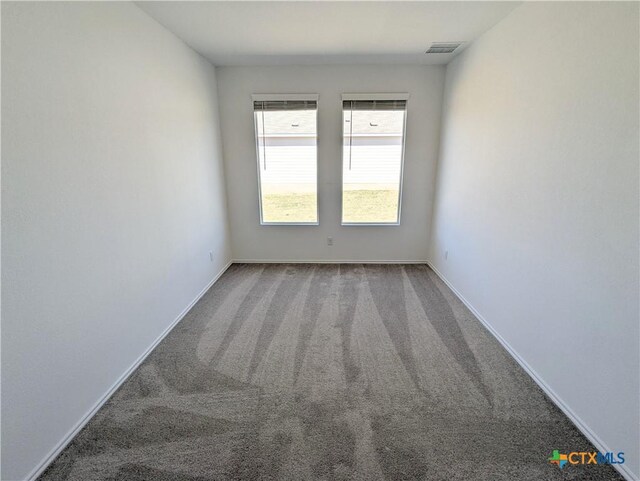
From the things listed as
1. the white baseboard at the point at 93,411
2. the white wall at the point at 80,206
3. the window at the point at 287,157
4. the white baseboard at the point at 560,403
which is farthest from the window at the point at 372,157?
the white baseboard at the point at 93,411

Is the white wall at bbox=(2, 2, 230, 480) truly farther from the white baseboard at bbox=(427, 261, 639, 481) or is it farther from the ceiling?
the white baseboard at bbox=(427, 261, 639, 481)

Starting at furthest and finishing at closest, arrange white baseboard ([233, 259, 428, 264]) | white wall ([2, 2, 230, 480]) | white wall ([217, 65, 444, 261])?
white baseboard ([233, 259, 428, 264]), white wall ([217, 65, 444, 261]), white wall ([2, 2, 230, 480])

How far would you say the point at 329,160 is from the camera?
3.79 m

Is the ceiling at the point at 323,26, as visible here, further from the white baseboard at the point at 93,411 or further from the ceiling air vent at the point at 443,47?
the white baseboard at the point at 93,411

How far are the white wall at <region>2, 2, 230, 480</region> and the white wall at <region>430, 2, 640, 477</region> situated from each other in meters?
2.79

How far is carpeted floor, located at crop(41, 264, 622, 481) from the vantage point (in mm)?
1415

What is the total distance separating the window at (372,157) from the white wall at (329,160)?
94mm

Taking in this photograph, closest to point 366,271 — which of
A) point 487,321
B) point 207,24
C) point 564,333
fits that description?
point 487,321

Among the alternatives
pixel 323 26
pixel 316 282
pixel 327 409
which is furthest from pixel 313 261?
pixel 323 26

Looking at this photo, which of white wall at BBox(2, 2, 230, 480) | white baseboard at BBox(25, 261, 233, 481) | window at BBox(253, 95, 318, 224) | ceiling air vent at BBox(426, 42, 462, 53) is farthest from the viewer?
window at BBox(253, 95, 318, 224)

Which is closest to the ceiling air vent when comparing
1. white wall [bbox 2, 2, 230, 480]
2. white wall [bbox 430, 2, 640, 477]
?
white wall [bbox 430, 2, 640, 477]

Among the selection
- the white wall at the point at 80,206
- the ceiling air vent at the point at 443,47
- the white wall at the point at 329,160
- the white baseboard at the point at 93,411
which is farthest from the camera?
the white wall at the point at 329,160

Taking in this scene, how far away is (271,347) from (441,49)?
333cm

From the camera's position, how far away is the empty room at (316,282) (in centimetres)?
138
